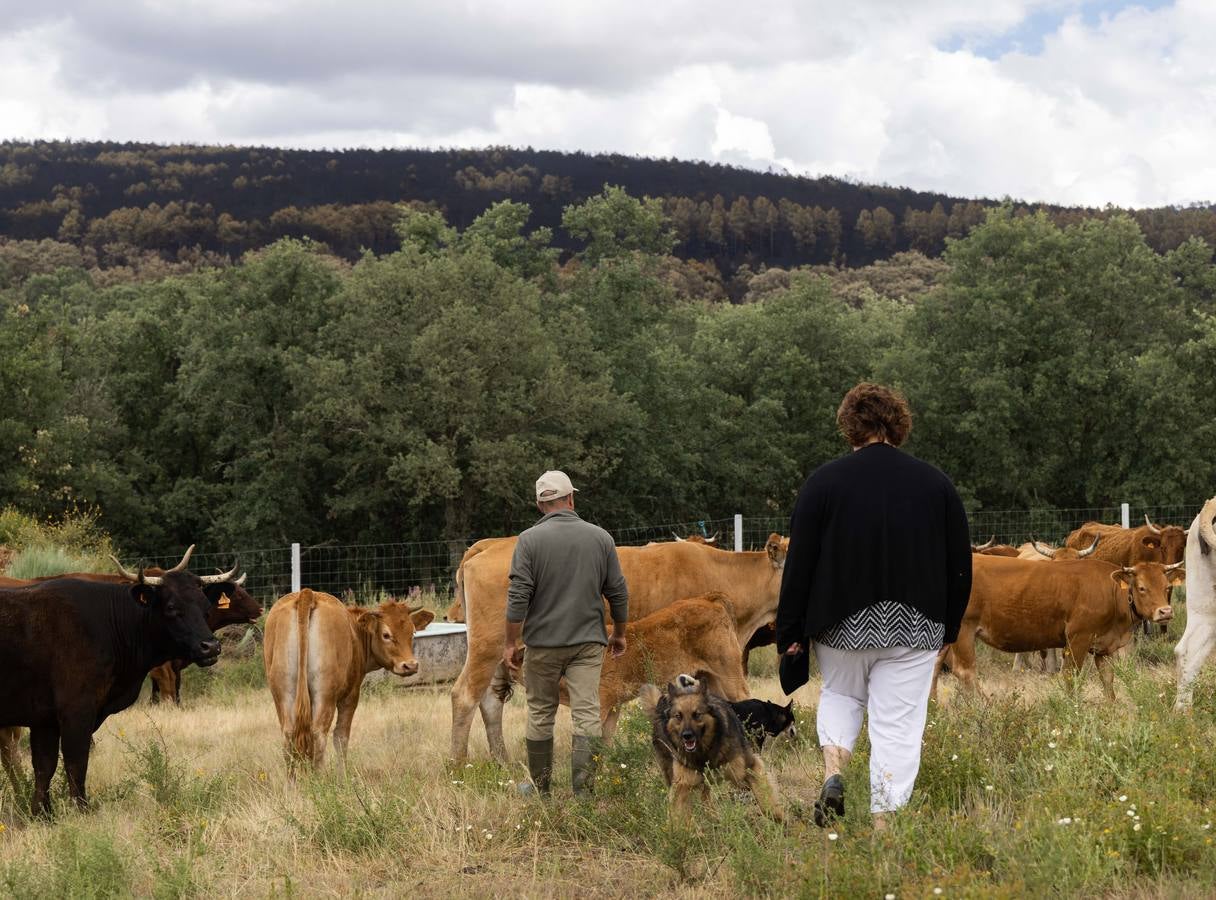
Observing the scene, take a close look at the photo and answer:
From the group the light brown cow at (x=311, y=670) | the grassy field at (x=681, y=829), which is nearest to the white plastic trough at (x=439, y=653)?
the light brown cow at (x=311, y=670)

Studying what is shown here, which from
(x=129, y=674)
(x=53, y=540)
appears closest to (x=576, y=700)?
(x=129, y=674)

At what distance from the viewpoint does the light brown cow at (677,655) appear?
8.98 m

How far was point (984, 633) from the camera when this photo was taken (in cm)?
1170

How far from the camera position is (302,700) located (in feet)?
29.7

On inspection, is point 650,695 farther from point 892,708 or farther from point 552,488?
point 892,708

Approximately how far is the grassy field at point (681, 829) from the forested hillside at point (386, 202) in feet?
260

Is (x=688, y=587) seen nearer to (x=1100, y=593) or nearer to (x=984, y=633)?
(x=984, y=633)

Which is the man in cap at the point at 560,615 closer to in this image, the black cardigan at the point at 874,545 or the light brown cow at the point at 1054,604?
the black cardigan at the point at 874,545

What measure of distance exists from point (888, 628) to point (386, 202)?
111 meters

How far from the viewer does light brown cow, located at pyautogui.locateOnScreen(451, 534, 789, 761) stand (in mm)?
9586

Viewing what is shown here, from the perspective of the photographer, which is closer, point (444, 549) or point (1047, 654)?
point (1047, 654)

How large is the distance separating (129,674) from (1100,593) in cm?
813

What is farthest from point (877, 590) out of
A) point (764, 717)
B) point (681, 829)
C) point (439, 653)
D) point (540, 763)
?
point (439, 653)

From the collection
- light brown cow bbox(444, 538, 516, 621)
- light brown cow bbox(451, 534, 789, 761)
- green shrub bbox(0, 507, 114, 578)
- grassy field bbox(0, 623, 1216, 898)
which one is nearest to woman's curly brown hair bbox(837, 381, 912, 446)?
grassy field bbox(0, 623, 1216, 898)
